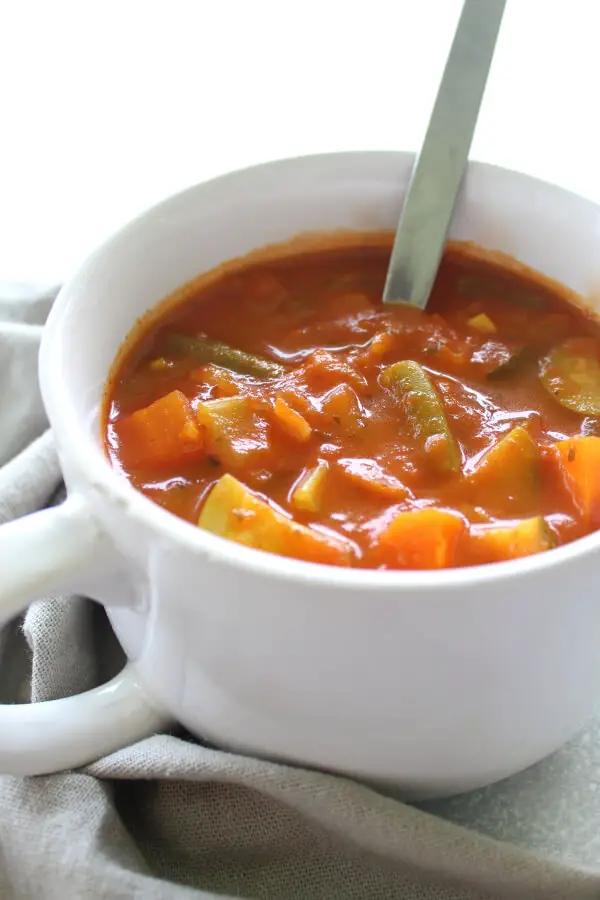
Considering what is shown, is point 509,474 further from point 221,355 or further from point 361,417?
point 221,355

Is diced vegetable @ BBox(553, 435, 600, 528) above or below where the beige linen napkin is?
above

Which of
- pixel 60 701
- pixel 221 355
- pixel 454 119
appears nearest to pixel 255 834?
pixel 60 701

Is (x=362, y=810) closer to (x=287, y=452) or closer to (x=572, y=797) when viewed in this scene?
(x=572, y=797)

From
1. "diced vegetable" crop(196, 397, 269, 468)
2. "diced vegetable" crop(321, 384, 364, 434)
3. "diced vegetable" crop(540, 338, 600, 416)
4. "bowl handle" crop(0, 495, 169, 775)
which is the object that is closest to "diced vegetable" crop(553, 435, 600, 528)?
"diced vegetable" crop(540, 338, 600, 416)

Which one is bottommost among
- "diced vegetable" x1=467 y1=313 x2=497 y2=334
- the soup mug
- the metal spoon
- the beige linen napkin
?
the beige linen napkin

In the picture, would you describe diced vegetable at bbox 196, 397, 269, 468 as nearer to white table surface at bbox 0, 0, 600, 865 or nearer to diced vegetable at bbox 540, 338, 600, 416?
diced vegetable at bbox 540, 338, 600, 416

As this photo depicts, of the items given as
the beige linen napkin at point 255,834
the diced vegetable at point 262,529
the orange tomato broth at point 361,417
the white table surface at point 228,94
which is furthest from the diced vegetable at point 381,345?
the white table surface at point 228,94

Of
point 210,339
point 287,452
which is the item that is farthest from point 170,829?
point 210,339
